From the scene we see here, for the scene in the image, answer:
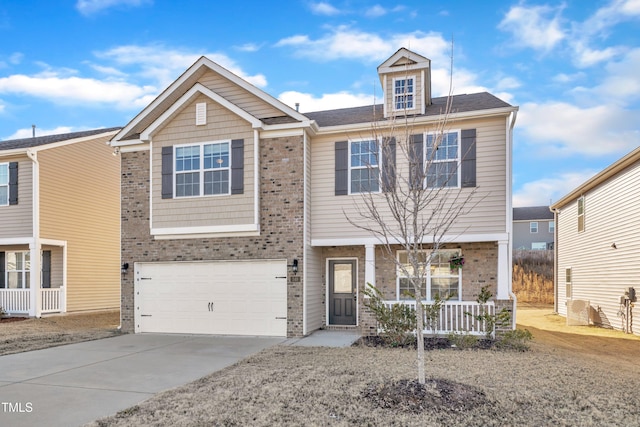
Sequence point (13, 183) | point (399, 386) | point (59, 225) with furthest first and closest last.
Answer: point (59, 225), point (13, 183), point (399, 386)

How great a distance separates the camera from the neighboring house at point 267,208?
11.3 meters

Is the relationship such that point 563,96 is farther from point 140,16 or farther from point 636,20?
point 140,16

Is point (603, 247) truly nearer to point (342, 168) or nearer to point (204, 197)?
point (342, 168)

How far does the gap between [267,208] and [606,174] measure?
1115cm

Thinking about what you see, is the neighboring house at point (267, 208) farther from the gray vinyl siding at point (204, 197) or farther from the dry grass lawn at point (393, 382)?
the dry grass lawn at point (393, 382)

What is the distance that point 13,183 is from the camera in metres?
15.7

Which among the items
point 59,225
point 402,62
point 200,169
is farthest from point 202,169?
point 59,225

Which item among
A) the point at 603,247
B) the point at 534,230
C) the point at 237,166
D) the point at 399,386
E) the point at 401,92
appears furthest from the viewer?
the point at 534,230

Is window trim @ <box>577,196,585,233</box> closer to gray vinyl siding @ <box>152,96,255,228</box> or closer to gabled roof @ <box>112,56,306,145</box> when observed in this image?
gabled roof @ <box>112,56,306,145</box>

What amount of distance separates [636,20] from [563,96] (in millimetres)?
3843

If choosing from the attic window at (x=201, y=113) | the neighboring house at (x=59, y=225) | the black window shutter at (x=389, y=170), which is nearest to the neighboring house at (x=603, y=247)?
the black window shutter at (x=389, y=170)

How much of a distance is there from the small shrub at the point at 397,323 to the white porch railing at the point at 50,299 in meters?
12.6

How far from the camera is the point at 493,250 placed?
445 inches

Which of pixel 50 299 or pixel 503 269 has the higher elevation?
pixel 503 269
